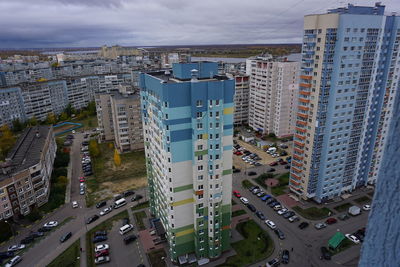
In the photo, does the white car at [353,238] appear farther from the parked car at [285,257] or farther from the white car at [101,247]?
the white car at [101,247]

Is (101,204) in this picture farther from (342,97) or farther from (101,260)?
(342,97)

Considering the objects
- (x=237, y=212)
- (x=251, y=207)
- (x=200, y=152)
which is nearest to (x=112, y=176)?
(x=237, y=212)

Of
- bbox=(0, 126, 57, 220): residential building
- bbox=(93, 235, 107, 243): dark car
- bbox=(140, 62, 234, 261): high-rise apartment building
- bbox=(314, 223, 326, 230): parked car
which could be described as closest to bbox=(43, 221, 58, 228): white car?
bbox=(0, 126, 57, 220): residential building

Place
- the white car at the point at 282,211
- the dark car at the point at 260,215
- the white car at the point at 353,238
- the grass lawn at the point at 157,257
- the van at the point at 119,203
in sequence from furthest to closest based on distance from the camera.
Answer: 1. the van at the point at 119,203
2. the white car at the point at 282,211
3. the dark car at the point at 260,215
4. the white car at the point at 353,238
5. the grass lawn at the point at 157,257

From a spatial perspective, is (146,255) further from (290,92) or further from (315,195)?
(290,92)

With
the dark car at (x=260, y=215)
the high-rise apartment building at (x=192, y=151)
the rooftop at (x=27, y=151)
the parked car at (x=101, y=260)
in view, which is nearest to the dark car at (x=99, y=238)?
the parked car at (x=101, y=260)

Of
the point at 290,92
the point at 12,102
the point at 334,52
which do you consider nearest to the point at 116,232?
the point at 334,52
